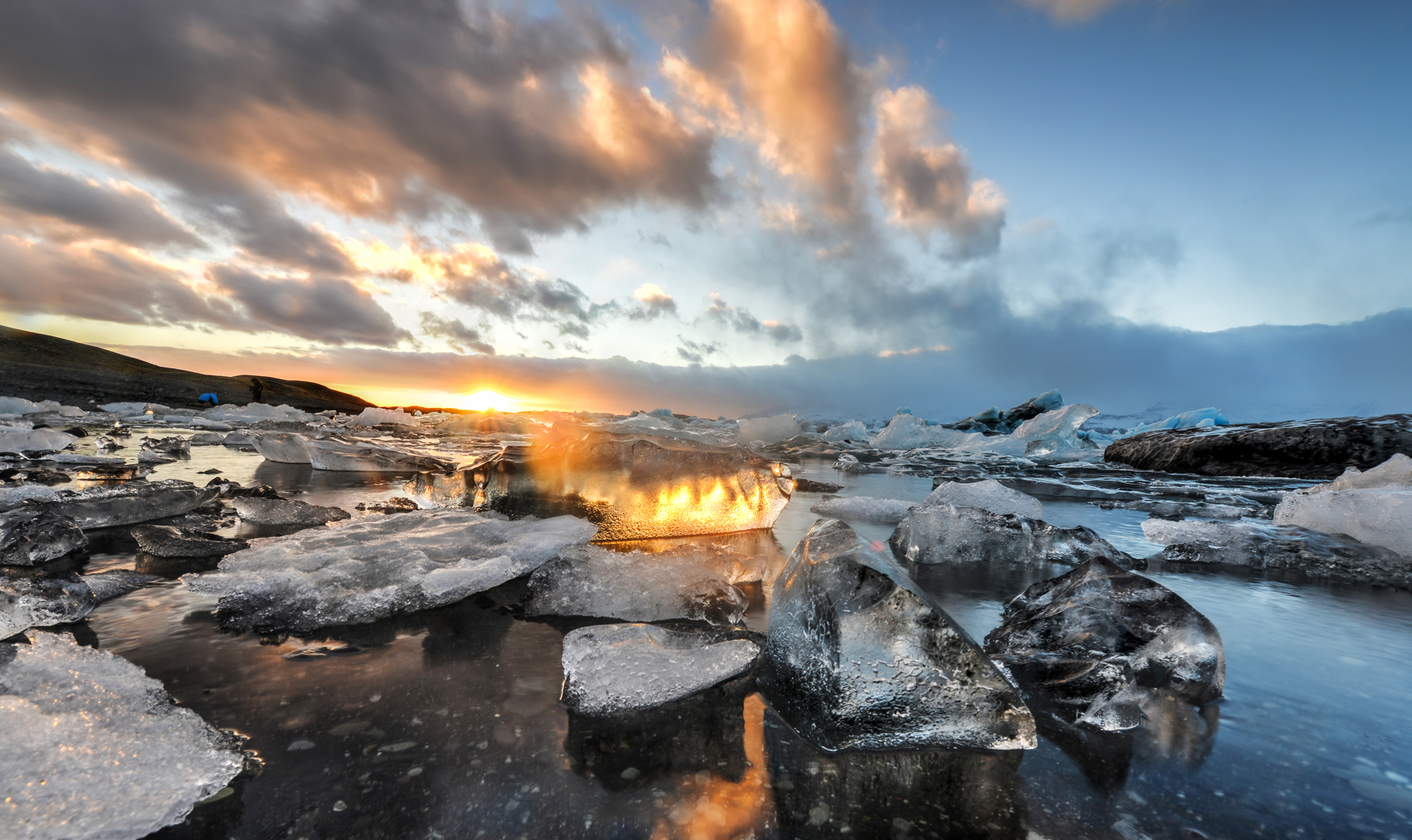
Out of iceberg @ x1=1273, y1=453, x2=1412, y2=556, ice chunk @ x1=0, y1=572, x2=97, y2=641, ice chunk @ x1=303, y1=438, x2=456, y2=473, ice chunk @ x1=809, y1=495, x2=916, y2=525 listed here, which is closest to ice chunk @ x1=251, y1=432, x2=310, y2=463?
ice chunk @ x1=303, y1=438, x2=456, y2=473

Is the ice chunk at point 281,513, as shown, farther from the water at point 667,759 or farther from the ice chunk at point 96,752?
the ice chunk at point 96,752

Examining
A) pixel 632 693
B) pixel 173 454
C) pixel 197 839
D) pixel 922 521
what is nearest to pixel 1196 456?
pixel 922 521

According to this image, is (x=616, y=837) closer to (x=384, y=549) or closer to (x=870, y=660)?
(x=870, y=660)

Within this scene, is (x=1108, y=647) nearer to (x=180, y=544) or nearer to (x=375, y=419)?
(x=180, y=544)

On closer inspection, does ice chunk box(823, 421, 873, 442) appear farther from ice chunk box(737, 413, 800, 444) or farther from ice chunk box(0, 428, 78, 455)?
ice chunk box(0, 428, 78, 455)

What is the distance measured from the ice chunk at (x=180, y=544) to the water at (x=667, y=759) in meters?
0.67

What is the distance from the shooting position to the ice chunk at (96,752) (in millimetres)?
728

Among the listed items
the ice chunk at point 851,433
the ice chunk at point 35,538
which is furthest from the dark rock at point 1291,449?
the ice chunk at point 35,538

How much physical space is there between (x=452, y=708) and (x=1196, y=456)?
13.3 metres

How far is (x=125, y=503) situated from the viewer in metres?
2.63

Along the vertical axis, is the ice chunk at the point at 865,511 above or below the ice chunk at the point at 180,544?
above

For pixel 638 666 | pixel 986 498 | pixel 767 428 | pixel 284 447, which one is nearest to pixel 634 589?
pixel 638 666

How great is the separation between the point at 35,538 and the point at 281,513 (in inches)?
32.0

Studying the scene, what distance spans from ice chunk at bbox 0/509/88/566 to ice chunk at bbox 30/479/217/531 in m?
0.34
